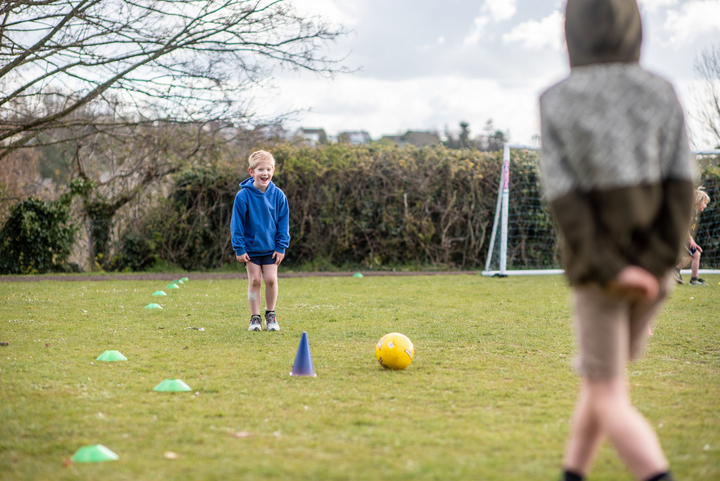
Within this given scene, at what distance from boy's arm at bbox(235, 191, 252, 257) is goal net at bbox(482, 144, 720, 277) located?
879 centimetres

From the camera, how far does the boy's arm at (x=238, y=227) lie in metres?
6.40

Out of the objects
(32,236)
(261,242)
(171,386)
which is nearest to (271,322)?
(261,242)

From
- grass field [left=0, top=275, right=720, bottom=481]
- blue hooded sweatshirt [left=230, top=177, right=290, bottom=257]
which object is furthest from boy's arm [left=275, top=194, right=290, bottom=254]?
grass field [left=0, top=275, right=720, bottom=481]

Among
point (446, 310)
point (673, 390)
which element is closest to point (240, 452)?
point (673, 390)

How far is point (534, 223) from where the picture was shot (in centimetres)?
1464

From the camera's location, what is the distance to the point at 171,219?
14391 mm

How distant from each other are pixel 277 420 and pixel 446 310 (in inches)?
187

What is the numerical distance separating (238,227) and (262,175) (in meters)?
0.60

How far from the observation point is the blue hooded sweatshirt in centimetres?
647

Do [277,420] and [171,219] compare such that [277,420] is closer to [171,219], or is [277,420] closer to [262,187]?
[262,187]

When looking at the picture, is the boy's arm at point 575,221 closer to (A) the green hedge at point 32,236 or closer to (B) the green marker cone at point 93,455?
(B) the green marker cone at point 93,455

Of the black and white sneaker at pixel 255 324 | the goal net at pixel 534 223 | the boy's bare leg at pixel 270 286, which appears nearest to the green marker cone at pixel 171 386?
the black and white sneaker at pixel 255 324

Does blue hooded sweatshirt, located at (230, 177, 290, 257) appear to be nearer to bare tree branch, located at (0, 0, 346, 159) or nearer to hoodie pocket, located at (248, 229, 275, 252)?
hoodie pocket, located at (248, 229, 275, 252)

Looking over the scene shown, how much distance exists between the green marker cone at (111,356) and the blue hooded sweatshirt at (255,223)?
184cm
